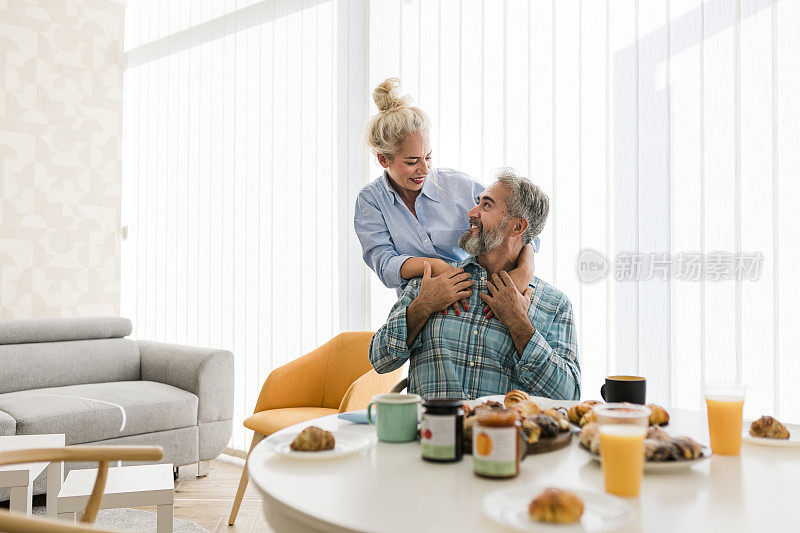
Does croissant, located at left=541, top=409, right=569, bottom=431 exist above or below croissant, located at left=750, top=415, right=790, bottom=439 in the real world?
above

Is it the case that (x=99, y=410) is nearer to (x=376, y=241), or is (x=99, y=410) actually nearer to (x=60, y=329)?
(x=60, y=329)

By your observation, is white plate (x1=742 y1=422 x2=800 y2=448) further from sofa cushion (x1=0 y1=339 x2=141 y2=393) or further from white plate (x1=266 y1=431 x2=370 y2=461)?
sofa cushion (x1=0 y1=339 x2=141 y2=393)

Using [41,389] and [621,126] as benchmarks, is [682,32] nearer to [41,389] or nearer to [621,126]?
[621,126]

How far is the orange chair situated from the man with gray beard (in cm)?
85

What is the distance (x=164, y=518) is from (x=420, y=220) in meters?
1.23

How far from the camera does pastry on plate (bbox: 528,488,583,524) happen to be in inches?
30.4

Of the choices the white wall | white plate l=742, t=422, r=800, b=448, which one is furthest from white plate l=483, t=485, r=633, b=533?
the white wall

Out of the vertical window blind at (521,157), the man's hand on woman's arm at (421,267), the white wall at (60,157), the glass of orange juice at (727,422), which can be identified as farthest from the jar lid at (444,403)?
the white wall at (60,157)

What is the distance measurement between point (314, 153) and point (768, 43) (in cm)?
224

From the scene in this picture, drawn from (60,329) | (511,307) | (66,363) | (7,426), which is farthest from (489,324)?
(60,329)

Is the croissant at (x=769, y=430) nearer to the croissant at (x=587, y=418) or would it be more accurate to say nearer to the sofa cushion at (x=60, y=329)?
the croissant at (x=587, y=418)

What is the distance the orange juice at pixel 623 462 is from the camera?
0.89 metres

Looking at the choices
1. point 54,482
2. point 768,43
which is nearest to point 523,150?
point 768,43

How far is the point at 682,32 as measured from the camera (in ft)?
7.54
